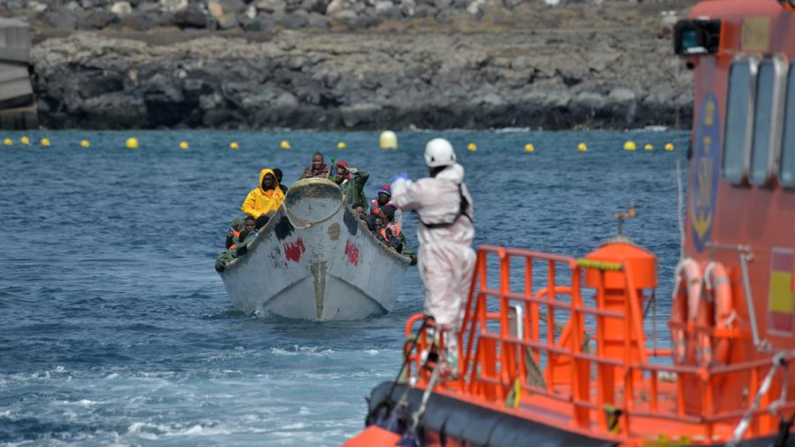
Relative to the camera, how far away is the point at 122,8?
103938 millimetres

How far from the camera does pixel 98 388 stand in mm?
15969

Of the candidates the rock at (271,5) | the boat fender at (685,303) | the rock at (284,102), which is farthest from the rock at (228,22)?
the boat fender at (685,303)

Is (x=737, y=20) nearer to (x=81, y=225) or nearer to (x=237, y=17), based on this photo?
(x=81, y=225)

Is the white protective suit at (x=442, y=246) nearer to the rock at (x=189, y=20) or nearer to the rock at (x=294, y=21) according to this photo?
the rock at (x=189, y=20)

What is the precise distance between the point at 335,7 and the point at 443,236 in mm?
96160

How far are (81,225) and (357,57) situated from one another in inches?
2316

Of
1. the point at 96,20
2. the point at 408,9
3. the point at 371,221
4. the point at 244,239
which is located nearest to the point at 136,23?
the point at 96,20

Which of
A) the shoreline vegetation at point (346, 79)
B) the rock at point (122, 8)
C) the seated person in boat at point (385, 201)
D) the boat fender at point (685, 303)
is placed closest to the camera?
the boat fender at point (685, 303)

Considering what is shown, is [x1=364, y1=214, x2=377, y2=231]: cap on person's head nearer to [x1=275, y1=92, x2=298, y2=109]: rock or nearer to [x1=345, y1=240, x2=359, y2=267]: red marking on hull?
[x1=345, y1=240, x2=359, y2=267]: red marking on hull

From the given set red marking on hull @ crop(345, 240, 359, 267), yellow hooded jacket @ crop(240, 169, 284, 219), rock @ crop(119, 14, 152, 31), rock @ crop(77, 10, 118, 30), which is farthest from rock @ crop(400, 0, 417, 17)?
red marking on hull @ crop(345, 240, 359, 267)

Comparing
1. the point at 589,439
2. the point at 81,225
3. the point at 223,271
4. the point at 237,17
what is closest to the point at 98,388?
the point at 223,271

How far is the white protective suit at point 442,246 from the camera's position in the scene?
34.7ft

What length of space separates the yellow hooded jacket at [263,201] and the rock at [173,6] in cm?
8473

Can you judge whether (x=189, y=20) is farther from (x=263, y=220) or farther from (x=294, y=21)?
(x=263, y=220)
